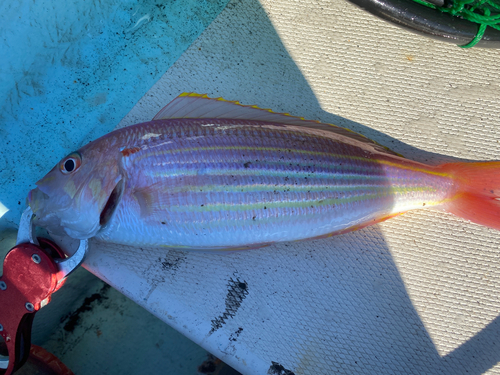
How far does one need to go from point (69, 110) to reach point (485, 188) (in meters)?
2.45

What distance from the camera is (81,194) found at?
4.40ft

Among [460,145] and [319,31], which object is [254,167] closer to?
[319,31]

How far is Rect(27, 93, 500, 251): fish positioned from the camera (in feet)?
4.46

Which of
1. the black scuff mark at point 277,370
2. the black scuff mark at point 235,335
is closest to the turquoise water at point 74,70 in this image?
the black scuff mark at point 235,335

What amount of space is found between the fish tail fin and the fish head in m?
1.73

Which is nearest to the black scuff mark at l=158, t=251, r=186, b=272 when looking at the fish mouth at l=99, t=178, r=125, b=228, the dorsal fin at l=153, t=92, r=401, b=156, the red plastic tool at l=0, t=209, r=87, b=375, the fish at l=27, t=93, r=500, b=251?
the fish at l=27, t=93, r=500, b=251

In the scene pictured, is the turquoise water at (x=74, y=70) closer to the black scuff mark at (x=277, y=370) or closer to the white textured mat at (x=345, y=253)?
the white textured mat at (x=345, y=253)

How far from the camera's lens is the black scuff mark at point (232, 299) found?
1620 millimetres

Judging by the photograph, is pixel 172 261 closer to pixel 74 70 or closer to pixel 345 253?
pixel 345 253

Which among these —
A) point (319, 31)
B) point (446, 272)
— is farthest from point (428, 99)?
point (446, 272)

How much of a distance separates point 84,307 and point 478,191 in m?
2.69

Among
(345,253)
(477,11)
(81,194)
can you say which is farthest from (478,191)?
(81,194)

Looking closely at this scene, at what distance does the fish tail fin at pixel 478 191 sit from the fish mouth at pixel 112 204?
1674mm

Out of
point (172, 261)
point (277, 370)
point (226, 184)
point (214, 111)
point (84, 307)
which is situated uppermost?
point (214, 111)
